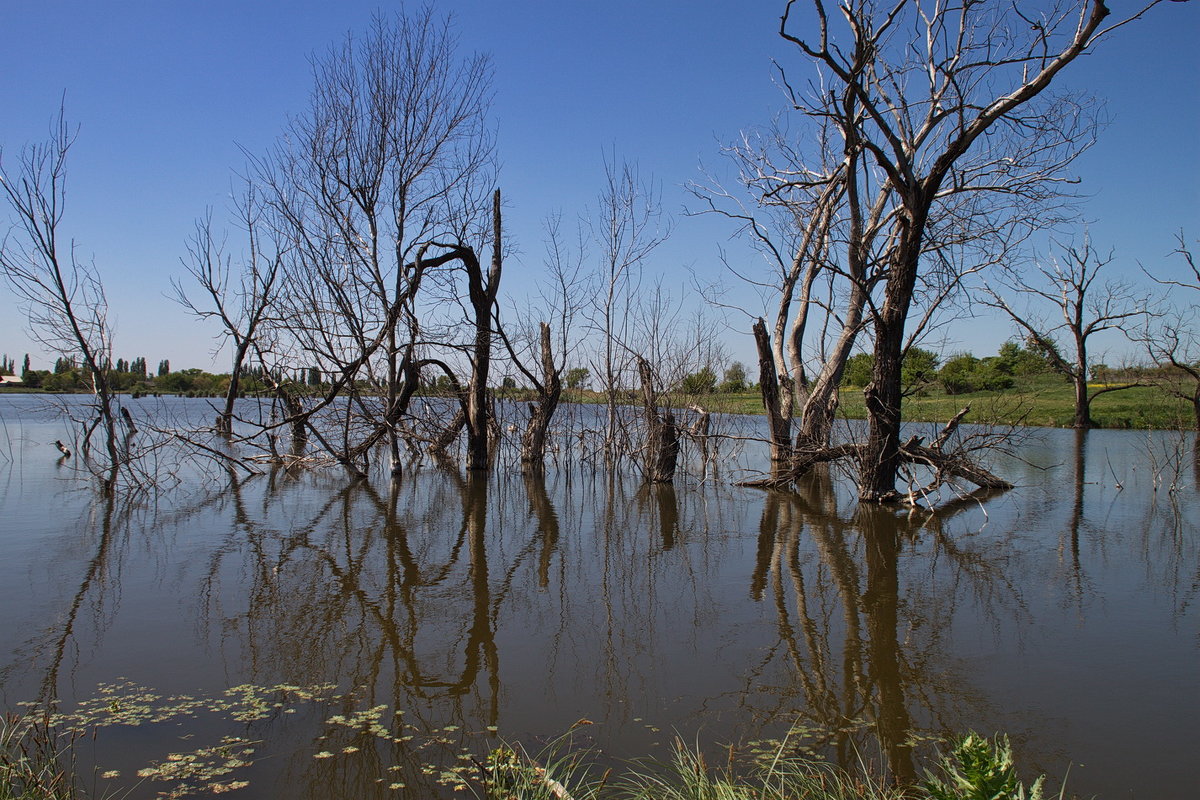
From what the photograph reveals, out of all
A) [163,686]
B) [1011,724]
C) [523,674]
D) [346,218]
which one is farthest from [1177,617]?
[346,218]

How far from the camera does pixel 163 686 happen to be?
14.8 ft

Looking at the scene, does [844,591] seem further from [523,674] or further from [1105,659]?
[523,674]

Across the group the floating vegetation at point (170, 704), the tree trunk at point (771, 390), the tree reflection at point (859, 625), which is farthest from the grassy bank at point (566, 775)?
the tree trunk at point (771, 390)

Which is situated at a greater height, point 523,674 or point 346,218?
point 346,218

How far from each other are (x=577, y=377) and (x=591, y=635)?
35.8 feet

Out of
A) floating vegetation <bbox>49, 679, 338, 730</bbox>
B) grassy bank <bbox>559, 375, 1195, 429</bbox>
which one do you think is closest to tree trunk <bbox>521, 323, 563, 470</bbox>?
grassy bank <bbox>559, 375, 1195, 429</bbox>

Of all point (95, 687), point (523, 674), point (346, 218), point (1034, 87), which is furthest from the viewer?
point (346, 218)

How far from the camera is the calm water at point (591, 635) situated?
3.90m

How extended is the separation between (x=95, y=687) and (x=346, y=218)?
9677mm

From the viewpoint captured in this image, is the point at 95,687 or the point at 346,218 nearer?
the point at 95,687

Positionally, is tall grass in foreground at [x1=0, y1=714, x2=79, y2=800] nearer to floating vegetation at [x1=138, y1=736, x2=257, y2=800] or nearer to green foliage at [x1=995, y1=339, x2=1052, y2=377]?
floating vegetation at [x1=138, y1=736, x2=257, y2=800]

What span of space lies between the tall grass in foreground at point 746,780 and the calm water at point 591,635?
8.9 inches

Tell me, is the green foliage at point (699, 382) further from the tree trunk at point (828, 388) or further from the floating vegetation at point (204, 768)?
→ the floating vegetation at point (204, 768)

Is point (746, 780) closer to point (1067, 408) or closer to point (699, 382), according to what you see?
point (699, 382)
